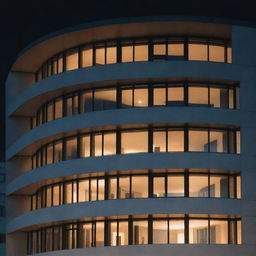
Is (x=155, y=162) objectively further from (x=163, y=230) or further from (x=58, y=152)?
(x=58, y=152)

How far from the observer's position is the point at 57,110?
62406mm

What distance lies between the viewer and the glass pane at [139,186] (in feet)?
188

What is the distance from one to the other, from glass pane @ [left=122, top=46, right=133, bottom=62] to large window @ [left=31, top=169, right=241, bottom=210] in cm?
844

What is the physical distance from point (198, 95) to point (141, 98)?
412cm

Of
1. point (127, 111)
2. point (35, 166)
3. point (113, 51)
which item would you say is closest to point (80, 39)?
point (113, 51)

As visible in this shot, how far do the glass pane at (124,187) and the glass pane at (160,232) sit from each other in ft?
9.29

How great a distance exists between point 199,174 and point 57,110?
12.5m

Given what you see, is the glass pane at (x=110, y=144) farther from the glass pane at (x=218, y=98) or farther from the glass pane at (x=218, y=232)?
the glass pane at (x=218, y=232)

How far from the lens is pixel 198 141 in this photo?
190ft

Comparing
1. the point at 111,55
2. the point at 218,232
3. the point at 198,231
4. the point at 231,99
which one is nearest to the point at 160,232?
the point at 198,231

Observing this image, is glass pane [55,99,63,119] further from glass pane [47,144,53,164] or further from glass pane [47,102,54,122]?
glass pane [47,144,53,164]

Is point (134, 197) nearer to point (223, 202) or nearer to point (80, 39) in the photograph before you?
point (223, 202)

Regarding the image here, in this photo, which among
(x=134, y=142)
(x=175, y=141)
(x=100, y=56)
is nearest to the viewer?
(x=175, y=141)

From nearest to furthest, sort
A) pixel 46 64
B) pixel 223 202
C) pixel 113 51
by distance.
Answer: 1. pixel 223 202
2. pixel 113 51
3. pixel 46 64
